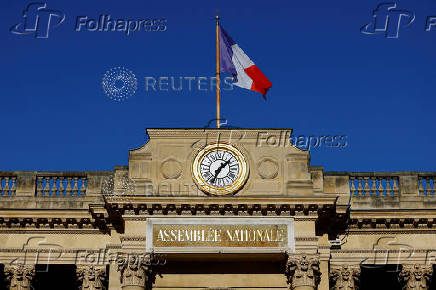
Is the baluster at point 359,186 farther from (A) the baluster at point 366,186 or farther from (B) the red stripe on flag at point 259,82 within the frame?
→ (B) the red stripe on flag at point 259,82

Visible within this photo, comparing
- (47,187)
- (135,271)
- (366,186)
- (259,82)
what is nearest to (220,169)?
(259,82)

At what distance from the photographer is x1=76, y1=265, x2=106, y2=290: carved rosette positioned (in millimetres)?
41688

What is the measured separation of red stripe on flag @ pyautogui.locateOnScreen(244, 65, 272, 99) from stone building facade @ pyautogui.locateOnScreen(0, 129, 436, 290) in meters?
3.02

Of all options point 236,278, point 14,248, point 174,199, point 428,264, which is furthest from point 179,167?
point 428,264

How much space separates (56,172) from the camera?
142 feet

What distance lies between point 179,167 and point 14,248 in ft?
25.7

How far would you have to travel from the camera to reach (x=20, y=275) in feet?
137

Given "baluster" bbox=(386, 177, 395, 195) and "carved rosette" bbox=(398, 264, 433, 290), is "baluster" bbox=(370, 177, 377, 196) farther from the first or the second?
"carved rosette" bbox=(398, 264, 433, 290)

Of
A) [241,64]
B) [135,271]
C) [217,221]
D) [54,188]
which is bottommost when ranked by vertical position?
[135,271]

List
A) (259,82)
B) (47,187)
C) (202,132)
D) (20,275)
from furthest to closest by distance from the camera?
(259,82)
(47,187)
(202,132)
(20,275)

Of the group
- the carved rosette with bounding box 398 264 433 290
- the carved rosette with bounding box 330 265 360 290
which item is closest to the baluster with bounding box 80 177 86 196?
the carved rosette with bounding box 330 265 360 290

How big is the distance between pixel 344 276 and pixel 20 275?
537 inches

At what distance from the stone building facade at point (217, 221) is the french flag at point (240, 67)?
3.17 metres

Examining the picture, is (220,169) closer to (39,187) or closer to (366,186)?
(366,186)
